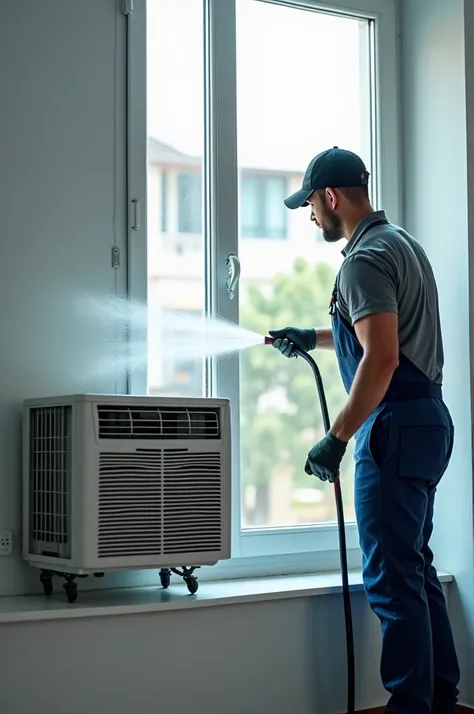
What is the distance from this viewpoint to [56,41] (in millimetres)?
3006

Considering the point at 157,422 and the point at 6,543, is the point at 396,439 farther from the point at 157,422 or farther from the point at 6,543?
the point at 6,543

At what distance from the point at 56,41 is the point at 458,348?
1599 mm

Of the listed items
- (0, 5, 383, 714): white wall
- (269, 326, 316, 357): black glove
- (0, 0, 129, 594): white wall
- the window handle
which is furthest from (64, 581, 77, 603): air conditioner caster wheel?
the window handle

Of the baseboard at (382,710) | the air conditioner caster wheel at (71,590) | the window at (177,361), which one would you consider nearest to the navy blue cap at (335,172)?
the window at (177,361)

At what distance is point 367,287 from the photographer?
2613 millimetres

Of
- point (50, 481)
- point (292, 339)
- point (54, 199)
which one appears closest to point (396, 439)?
point (292, 339)

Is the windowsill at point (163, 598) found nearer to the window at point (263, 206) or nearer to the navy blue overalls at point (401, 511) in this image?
the navy blue overalls at point (401, 511)

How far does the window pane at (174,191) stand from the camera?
315 centimetres

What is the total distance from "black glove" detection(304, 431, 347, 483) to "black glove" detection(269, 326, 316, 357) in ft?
1.53

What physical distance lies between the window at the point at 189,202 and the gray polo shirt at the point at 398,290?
0.63 metres

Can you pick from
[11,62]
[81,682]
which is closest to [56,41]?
[11,62]

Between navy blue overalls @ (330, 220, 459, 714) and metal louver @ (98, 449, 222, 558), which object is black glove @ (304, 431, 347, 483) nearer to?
navy blue overalls @ (330, 220, 459, 714)

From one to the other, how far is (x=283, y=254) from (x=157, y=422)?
3.19ft

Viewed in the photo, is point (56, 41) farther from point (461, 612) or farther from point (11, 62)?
point (461, 612)
